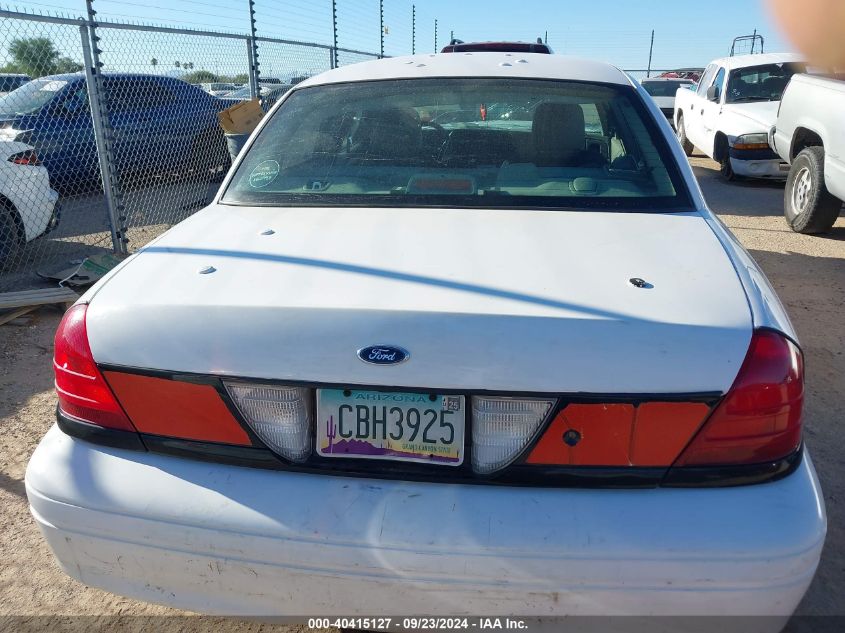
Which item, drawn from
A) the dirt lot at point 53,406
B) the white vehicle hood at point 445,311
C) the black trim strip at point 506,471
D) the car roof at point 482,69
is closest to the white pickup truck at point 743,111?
the dirt lot at point 53,406

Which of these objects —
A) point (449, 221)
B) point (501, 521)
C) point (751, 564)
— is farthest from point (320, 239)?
point (751, 564)

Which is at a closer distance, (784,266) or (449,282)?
(449,282)

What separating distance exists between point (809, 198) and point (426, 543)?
6.93 meters

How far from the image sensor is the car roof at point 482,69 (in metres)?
2.95

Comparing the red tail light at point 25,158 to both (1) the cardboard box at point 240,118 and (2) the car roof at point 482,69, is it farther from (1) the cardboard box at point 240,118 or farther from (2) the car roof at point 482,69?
(2) the car roof at point 482,69

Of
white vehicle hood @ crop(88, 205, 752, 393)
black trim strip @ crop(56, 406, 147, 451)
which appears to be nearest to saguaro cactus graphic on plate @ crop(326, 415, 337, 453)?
white vehicle hood @ crop(88, 205, 752, 393)

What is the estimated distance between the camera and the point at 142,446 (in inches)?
70.8

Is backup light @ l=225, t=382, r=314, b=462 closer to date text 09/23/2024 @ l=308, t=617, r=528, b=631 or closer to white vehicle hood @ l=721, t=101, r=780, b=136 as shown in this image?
date text 09/23/2024 @ l=308, t=617, r=528, b=631

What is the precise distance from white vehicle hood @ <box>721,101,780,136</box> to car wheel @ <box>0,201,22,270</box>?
8.69m

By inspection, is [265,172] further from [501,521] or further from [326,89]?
[501,521]

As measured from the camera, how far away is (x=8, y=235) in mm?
6070

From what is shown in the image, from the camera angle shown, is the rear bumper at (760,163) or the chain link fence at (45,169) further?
the rear bumper at (760,163)

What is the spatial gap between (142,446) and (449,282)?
0.87 metres

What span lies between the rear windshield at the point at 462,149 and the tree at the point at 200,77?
617 cm
